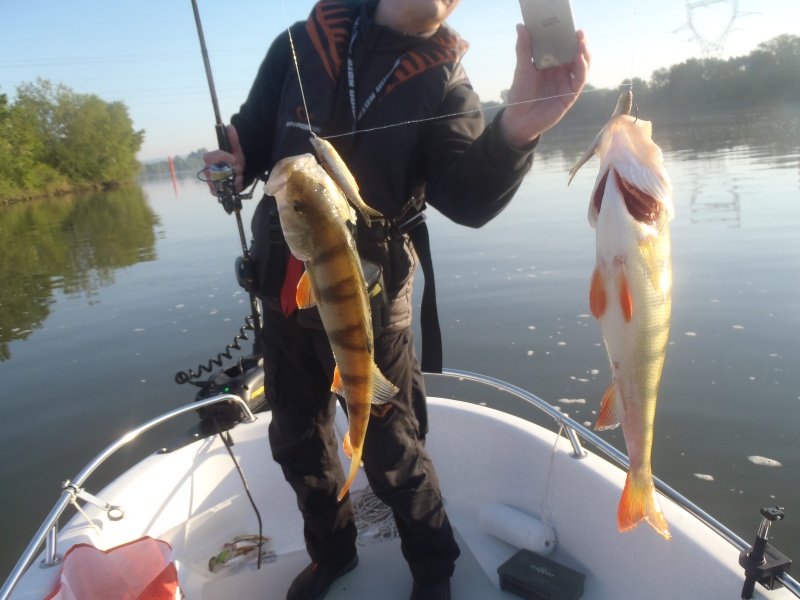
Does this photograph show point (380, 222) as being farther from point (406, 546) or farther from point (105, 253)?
point (105, 253)

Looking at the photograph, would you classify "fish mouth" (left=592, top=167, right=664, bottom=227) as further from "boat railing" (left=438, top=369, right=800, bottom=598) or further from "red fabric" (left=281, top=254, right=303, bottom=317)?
"red fabric" (left=281, top=254, right=303, bottom=317)

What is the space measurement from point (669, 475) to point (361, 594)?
3053 mm

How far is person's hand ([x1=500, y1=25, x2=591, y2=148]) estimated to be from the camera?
4.91ft

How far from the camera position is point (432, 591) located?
2.64 meters

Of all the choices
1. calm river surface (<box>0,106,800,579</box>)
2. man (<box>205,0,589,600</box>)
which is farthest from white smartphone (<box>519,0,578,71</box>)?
calm river surface (<box>0,106,800,579</box>)

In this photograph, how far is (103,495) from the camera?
3137 mm

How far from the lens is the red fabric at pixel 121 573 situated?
2266mm

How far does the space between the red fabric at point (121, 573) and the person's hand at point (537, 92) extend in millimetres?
2209

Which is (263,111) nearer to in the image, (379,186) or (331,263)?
(379,186)

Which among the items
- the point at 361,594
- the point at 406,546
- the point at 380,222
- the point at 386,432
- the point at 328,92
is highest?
the point at 328,92

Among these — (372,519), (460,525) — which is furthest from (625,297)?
(372,519)

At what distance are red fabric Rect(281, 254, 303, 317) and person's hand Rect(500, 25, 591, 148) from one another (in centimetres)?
101

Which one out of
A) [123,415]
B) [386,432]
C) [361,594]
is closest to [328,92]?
[386,432]

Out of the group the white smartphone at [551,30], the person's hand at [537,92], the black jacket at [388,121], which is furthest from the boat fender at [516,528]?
the white smartphone at [551,30]
